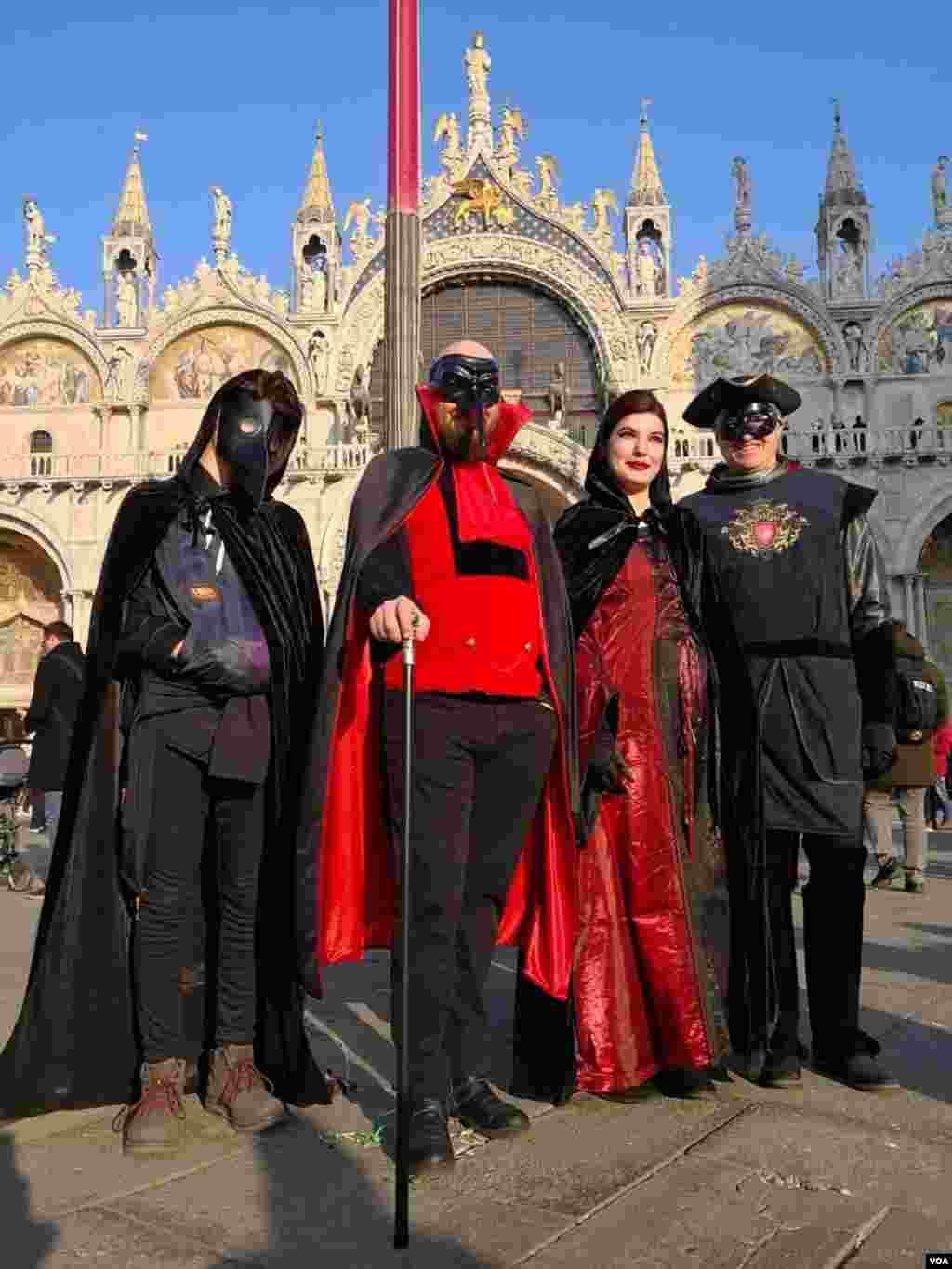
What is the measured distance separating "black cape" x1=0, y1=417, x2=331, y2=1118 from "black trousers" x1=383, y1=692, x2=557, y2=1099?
325 millimetres

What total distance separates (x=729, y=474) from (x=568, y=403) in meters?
18.8

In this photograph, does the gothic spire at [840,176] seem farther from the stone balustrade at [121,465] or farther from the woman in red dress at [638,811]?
the woman in red dress at [638,811]

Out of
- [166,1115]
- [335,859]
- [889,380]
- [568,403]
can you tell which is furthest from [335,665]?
[889,380]

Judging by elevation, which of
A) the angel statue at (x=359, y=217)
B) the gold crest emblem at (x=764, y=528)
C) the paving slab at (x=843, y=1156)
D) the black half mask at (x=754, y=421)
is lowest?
the paving slab at (x=843, y=1156)

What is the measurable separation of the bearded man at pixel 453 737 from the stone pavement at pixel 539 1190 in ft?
0.71

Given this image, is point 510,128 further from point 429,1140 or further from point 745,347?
point 429,1140

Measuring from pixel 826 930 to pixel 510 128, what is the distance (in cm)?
2281

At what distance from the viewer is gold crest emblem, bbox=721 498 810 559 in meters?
3.11

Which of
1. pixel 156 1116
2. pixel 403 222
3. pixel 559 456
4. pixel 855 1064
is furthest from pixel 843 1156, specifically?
pixel 559 456

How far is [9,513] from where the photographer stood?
2125cm

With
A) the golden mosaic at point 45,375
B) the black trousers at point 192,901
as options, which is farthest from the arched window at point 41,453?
the black trousers at point 192,901

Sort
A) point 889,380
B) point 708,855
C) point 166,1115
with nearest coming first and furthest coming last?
point 166,1115 < point 708,855 < point 889,380

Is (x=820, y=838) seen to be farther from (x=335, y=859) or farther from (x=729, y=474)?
(x=335, y=859)

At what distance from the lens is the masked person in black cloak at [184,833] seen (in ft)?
8.42
